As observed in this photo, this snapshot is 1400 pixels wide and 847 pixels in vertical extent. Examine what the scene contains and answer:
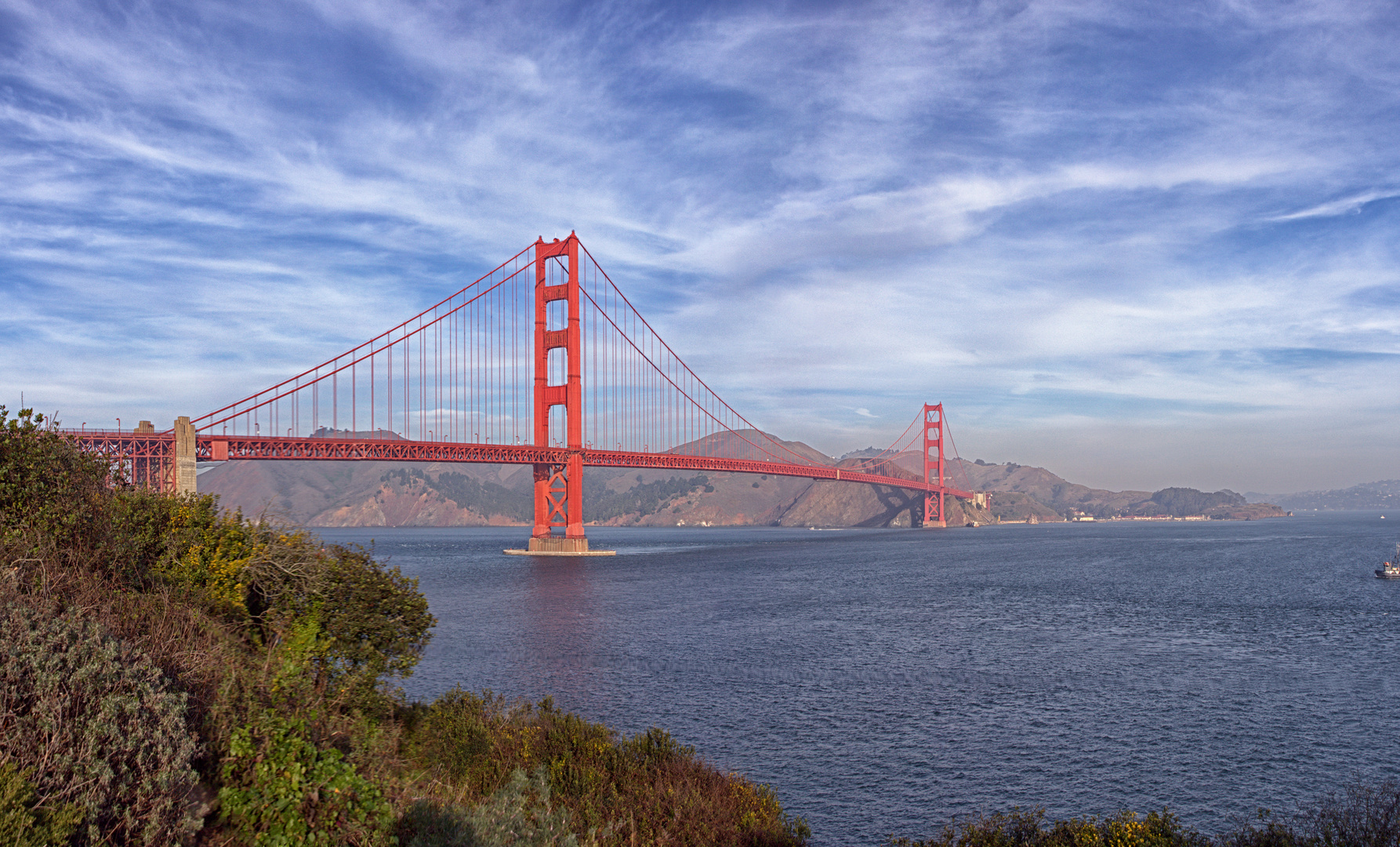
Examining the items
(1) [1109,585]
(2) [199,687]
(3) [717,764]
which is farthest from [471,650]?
(1) [1109,585]

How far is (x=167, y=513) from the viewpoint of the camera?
1467 cm

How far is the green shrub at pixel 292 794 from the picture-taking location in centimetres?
732

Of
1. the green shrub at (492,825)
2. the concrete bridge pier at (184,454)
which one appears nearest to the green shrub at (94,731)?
the green shrub at (492,825)

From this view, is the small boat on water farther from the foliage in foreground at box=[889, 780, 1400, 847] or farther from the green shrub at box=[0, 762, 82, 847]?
the green shrub at box=[0, 762, 82, 847]

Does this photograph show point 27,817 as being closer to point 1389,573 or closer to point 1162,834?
point 1162,834

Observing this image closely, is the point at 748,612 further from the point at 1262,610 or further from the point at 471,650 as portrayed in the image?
the point at 1262,610

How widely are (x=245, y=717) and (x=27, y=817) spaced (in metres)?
2.84

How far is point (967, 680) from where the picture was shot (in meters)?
27.1

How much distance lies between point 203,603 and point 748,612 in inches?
1292

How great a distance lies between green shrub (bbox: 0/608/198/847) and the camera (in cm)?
593

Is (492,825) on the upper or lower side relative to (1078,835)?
upper

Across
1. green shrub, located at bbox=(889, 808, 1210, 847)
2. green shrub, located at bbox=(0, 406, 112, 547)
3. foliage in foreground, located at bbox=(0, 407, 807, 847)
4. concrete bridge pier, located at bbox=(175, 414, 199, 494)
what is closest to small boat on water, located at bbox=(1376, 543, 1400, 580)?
green shrub, located at bbox=(889, 808, 1210, 847)

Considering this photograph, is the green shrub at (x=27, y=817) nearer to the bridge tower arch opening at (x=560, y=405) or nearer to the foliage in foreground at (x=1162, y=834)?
the foliage in foreground at (x=1162, y=834)

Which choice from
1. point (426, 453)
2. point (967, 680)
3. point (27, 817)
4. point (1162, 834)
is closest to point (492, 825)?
point (27, 817)
